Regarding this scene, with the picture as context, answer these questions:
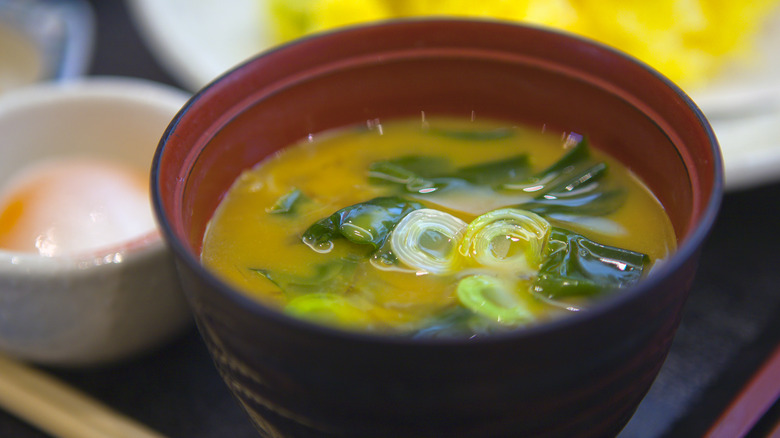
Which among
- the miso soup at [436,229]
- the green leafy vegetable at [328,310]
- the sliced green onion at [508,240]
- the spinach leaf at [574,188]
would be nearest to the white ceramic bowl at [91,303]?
the miso soup at [436,229]

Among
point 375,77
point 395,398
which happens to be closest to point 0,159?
point 375,77

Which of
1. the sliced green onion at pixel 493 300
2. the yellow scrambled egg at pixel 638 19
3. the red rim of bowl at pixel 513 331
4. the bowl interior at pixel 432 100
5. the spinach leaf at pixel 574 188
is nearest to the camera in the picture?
the red rim of bowl at pixel 513 331

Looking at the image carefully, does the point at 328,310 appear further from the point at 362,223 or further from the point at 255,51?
the point at 255,51

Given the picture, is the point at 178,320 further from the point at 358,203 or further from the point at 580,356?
the point at 580,356

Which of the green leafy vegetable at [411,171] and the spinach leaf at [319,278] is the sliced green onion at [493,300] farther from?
the green leafy vegetable at [411,171]

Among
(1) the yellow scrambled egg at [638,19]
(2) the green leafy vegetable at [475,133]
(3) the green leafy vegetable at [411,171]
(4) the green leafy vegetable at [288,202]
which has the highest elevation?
(1) the yellow scrambled egg at [638,19]

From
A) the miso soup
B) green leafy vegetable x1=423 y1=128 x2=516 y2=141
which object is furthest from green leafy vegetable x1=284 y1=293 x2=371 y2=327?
green leafy vegetable x1=423 y1=128 x2=516 y2=141

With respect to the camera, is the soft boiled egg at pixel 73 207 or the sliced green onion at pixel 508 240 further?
the soft boiled egg at pixel 73 207
